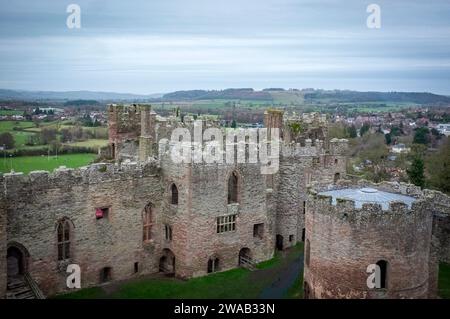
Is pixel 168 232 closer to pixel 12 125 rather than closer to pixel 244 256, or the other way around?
pixel 244 256

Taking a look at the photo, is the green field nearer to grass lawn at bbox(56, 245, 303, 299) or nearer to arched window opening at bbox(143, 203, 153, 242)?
arched window opening at bbox(143, 203, 153, 242)

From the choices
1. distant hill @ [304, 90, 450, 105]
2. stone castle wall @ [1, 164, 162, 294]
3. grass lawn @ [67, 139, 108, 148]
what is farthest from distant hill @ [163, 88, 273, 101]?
stone castle wall @ [1, 164, 162, 294]

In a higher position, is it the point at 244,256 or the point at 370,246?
the point at 370,246

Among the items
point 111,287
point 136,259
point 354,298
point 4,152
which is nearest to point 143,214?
point 136,259

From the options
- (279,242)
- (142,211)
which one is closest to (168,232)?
(142,211)

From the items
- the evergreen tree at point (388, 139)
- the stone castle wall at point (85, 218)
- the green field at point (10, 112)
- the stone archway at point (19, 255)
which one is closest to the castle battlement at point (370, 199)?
the stone castle wall at point (85, 218)
